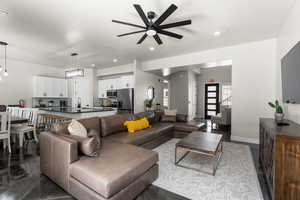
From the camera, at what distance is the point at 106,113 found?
480 centimetres

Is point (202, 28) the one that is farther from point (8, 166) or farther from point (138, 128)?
point (8, 166)

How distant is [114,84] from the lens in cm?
695

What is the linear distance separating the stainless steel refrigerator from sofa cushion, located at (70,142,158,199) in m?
3.99

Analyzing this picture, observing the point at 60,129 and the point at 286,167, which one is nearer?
the point at 286,167

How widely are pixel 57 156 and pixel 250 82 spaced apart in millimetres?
4900

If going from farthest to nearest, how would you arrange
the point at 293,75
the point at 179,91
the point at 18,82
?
the point at 179,91, the point at 18,82, the point at 293,75

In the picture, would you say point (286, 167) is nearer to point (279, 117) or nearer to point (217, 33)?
point (279, 117)

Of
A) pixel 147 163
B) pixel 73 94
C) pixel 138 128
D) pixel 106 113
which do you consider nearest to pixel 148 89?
pixel 106 113

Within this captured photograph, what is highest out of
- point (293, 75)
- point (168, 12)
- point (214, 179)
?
point (168, 12)

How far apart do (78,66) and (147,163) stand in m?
6.77

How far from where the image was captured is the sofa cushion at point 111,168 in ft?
4.72

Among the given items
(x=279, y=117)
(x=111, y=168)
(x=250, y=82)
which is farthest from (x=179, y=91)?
(x=111, y=168)

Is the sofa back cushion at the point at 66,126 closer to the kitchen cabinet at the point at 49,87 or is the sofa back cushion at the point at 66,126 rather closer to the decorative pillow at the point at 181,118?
the decorative pillow at the point at 181,118

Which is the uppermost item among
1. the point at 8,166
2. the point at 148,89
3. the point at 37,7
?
the point at 37,7
